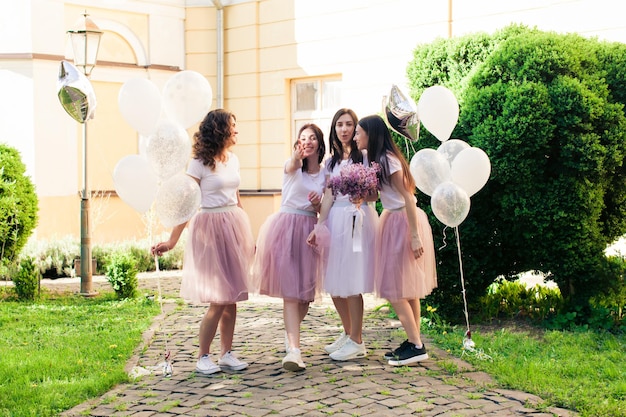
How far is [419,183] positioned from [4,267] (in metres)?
6.56

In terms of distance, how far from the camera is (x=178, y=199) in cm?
512

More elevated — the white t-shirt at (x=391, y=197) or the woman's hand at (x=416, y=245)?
the white t-shirt at (x=391, y=197)

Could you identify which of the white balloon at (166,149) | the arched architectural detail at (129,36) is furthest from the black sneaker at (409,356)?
the arched architectural detail at (129,36)

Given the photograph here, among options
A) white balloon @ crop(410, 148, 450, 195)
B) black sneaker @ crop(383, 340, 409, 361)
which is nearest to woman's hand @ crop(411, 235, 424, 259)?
white balloon @ crop(410, 148, 450, 195)

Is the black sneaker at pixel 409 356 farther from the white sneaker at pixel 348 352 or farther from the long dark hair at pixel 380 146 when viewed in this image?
the long dark hair at pixel 380 146

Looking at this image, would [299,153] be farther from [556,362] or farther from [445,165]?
[556,362]

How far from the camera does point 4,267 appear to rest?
9.94 meters

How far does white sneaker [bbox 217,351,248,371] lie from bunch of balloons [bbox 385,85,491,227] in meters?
1.84

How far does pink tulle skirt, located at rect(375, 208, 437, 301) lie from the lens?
218 inches

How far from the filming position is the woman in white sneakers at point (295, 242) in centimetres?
549

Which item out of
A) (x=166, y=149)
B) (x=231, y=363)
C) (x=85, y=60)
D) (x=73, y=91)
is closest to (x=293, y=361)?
(x=231, y=363)

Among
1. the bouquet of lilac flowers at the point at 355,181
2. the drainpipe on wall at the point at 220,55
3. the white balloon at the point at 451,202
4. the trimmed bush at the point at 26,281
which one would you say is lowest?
the trimmed bush at the point at 26,281

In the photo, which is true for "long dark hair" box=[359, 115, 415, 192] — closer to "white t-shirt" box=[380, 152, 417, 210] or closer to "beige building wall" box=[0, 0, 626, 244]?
"white t-shirt" box=[380, 152, 417, 210]

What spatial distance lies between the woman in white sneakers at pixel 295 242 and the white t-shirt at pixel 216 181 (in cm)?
41
